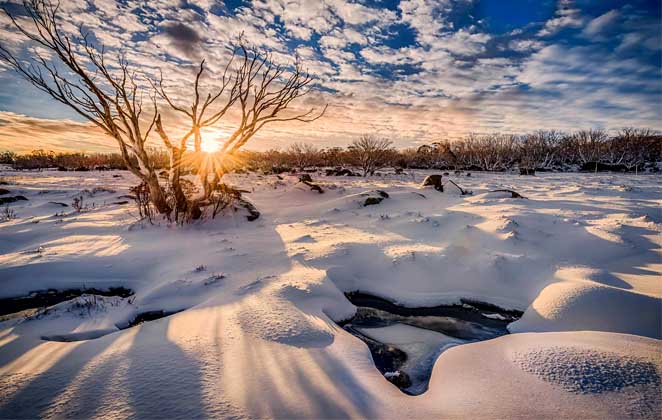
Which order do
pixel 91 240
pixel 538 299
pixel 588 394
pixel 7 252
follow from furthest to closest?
pixel 91 240
pixel 7 252
pixel 538 299
pixel 588 394

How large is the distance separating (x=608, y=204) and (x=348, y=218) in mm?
7132

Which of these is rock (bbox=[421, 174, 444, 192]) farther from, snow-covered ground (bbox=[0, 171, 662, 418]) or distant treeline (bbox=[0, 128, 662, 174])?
distant treeline (bbox=[0, 128, 662, 174])

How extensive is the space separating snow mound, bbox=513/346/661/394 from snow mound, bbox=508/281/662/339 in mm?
919

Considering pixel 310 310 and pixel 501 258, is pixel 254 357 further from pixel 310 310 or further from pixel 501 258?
pixel 501 258

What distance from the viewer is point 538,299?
350 cm

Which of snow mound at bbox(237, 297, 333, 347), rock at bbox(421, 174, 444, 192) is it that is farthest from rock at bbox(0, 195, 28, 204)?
rock at bbox(421, 174, 444, 192)

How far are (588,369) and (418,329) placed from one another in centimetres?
161

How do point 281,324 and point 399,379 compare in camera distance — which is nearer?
point 399,379

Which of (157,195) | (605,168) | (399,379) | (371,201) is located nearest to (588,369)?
(399,379)

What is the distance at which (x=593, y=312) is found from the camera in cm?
297

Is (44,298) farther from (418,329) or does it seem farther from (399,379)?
(418,329)

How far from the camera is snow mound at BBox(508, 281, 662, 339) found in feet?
9.28

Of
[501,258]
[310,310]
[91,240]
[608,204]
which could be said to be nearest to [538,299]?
[501,258]

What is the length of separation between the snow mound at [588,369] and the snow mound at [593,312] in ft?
3.01
